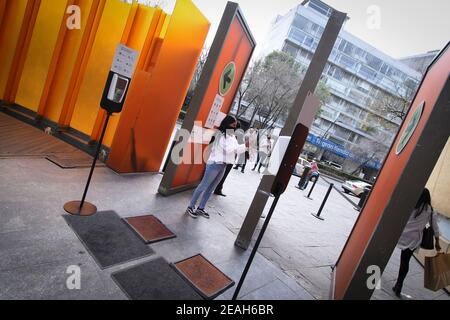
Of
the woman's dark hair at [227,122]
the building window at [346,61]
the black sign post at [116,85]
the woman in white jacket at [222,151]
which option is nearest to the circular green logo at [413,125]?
the woman in white jacket at [222,151]

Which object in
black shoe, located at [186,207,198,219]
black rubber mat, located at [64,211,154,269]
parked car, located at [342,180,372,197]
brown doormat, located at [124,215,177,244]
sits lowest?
black rubber mat, located at [64,211,154,269]

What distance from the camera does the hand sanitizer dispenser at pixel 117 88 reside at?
3674 millimetres

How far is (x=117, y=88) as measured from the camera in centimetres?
375

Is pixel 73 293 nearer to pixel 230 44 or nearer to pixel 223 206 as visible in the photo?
pixel 223 206

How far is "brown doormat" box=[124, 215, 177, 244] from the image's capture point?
3.78m

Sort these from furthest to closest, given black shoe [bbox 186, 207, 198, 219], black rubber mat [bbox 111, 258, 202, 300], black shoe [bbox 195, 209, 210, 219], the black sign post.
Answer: black shoe [bbox 195, 209, 210, 219], black shoe [bbox 186, 207, 198, 219], the black sign post, black rubber mat [bbox 111, 258, 202, 300]

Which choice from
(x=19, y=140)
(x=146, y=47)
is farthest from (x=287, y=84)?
(x=19, y=140)

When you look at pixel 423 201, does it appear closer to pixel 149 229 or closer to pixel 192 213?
pixel 192 213

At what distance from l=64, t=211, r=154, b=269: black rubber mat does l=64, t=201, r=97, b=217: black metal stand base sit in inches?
3.1

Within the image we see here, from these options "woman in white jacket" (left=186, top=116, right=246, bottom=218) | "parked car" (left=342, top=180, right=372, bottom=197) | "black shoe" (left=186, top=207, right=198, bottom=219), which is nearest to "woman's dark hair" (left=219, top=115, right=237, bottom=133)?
"woman in white jacket" (left=186, top=116, right=246, bottom=218)

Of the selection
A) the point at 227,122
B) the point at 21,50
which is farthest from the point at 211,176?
the point at 21,50

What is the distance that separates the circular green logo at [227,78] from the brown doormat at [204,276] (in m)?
3.88

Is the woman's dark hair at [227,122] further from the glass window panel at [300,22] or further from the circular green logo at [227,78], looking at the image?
the glass window panel at [300,22]

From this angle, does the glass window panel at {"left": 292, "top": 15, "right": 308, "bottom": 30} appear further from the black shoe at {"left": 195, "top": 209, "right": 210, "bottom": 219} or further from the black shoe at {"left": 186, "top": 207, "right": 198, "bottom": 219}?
the black shoe at {"left": 186, "top": 207, "right": 198, "bottom": 219}
